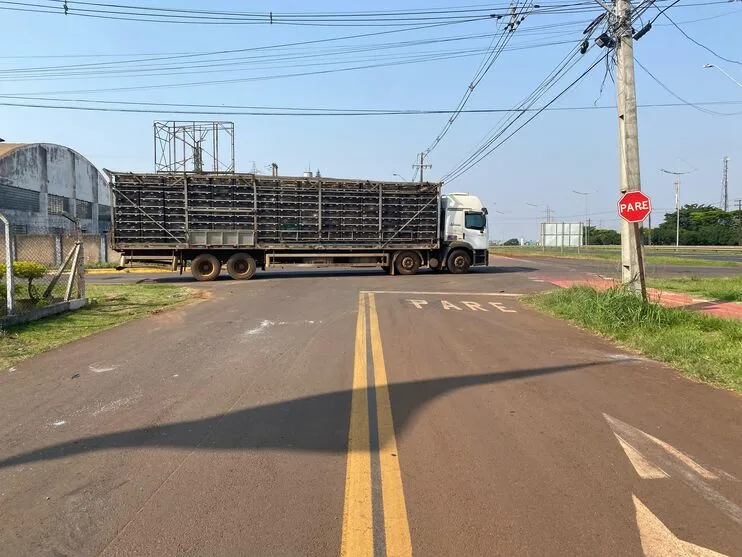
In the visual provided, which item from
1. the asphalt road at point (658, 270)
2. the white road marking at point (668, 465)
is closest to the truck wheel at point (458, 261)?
the asphalt road at point (658, 270)

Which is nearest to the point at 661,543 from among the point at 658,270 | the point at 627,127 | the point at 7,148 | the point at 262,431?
the point at 262,431

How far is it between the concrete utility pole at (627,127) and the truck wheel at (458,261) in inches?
542

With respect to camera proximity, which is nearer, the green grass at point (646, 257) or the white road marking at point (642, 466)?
the white road marking at point (642, 466)

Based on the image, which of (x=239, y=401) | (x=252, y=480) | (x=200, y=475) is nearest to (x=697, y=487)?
A: (x=252, y=480)

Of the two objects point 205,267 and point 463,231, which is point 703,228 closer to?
point 463,231

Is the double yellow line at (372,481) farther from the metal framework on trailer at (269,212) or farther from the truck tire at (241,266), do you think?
the metal framework on trailer at (269,212)

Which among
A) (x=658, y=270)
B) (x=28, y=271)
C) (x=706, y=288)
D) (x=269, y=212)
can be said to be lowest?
(x=706, y=288)

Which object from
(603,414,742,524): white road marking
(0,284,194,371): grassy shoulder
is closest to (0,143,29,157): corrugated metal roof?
(0,284,194,371): grassy shoulder

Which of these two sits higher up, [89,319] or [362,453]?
[89,319]

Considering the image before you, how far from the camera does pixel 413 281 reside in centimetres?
2327

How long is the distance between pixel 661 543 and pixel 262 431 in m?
3.14

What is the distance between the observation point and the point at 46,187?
4181cm

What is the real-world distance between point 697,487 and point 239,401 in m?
4.12

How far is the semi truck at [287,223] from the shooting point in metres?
22.8
